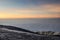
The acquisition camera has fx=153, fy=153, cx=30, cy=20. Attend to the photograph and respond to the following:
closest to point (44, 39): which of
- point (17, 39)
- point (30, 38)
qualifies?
point (30, 38)

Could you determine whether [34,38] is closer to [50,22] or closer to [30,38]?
[30,38]

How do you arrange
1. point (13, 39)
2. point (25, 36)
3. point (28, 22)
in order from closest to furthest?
point (13, 39) < point (25, 36) < point (28, 22)

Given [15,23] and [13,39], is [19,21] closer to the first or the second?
[15,23]

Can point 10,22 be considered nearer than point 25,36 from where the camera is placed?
No

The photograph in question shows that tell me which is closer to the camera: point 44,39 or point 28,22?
point 44,39

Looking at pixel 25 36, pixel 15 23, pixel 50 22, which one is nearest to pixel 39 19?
pixel 50 22

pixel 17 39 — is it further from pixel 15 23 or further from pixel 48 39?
pixel 15 23

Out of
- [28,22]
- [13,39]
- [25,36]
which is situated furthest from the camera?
[28,22]

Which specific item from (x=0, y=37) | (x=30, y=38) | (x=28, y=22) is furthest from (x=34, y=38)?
(x=28, y=22)
